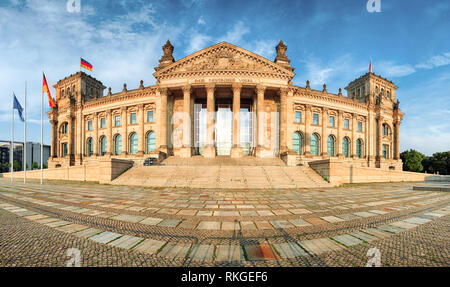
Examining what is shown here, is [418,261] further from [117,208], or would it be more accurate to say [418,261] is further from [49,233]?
[117,208]

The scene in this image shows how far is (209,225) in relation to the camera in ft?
15.5

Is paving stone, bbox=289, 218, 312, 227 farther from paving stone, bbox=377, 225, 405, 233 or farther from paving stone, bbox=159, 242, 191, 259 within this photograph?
paving stone, bbox=159, 242, 191, 259

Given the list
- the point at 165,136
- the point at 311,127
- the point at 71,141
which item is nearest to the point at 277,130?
the point at 311,127

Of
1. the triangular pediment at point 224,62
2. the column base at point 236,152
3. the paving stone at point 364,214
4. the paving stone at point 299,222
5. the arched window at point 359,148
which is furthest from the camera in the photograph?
the arched window at point 359,148

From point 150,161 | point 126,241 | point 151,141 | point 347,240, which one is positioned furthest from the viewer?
point 151,141

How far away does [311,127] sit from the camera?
31625 millimetres

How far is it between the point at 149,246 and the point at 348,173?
60.4 ft

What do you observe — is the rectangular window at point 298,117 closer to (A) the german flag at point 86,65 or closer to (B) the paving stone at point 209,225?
(B) the paving stone at point 209,225

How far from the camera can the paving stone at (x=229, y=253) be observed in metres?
2.91

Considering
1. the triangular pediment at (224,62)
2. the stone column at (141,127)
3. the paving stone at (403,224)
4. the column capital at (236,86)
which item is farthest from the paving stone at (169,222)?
the stone column at (141,127)

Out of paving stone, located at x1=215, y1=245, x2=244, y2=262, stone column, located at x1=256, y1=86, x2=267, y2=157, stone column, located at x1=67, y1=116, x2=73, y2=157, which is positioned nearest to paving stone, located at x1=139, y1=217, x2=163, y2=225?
paving stone, located at x1=215, y1=245, x2=244, y2=262

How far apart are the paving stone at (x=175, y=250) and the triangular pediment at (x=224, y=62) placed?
26.5m

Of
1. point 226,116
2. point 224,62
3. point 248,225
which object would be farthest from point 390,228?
point 226,116

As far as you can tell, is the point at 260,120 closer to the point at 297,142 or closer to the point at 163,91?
the point at 297,142
